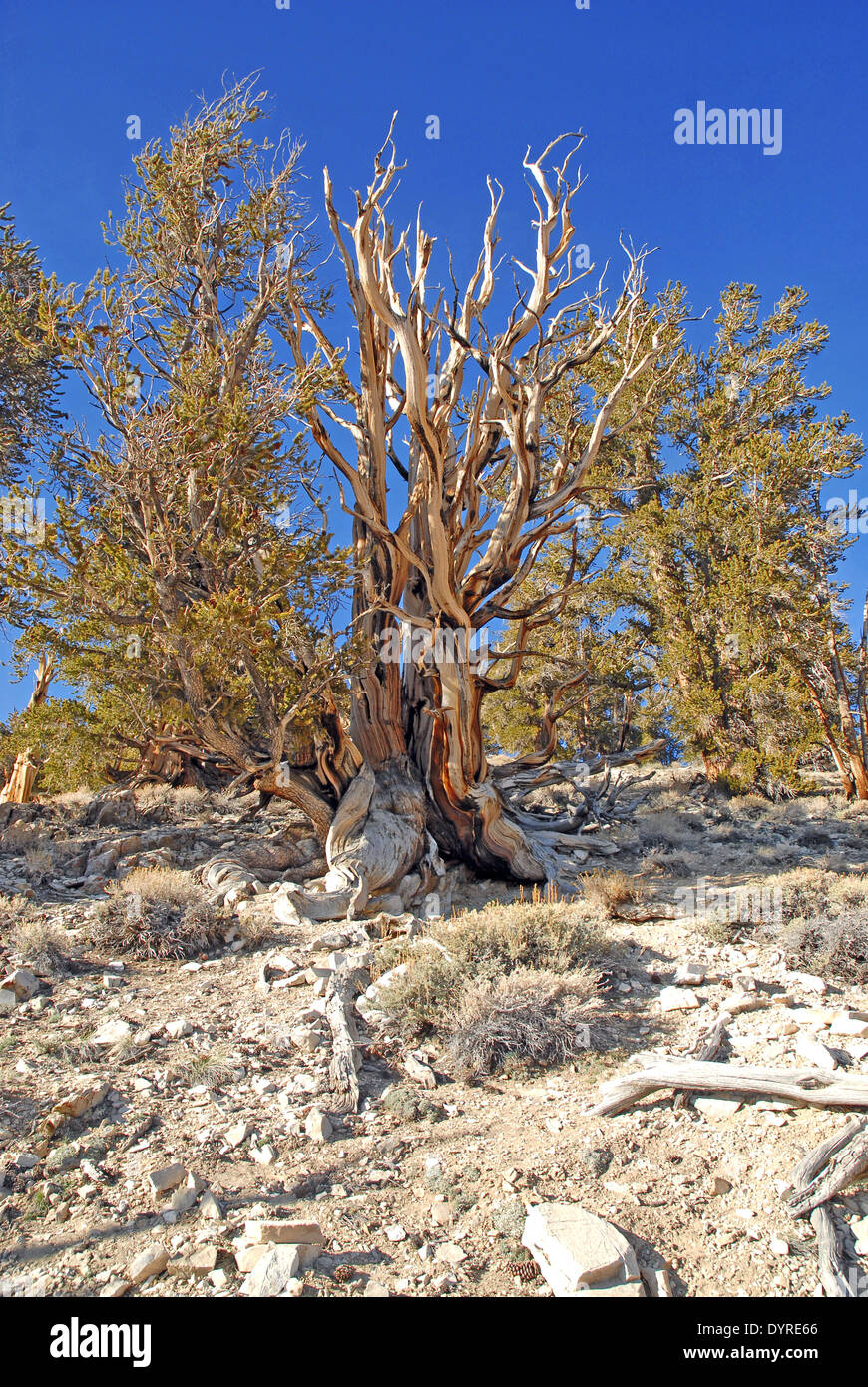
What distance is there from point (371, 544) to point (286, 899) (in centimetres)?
435

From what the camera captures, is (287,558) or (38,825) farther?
(38,825)

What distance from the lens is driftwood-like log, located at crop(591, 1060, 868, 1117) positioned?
3.69m

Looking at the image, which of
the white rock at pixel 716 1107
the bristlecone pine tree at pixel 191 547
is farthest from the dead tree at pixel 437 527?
the white rock at pixel 716 1107

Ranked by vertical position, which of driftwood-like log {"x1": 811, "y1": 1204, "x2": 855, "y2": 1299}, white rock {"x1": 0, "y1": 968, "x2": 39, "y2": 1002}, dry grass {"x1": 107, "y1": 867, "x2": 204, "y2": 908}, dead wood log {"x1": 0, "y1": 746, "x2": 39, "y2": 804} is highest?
dead wood log {"x1": 0, "y1": 746, "x2": 39, "y2": 804}

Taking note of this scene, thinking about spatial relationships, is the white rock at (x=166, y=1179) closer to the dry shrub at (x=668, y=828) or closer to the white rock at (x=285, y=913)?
the white rock at (x=285, y=913)

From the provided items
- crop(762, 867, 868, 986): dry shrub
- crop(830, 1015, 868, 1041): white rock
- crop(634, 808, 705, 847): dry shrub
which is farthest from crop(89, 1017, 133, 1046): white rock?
crop(634, 808, 705, 847): dry shrub

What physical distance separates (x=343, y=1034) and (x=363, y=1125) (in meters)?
0.70

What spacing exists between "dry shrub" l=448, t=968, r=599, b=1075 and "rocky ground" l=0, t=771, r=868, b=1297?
10 centimetres

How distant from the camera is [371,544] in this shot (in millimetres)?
9539

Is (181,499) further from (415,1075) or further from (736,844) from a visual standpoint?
(736,844)

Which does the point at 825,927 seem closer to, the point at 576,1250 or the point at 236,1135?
the point at 576,1250

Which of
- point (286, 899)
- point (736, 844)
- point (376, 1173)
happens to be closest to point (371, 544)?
point (286, 899)

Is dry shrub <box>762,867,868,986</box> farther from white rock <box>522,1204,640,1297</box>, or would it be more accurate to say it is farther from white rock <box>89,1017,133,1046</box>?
white rock <box>89,1017,133,1046</box>

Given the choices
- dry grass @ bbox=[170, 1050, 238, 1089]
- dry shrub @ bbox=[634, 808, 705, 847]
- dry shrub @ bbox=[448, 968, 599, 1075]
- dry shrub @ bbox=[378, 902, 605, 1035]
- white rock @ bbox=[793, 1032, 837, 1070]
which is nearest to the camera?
white rock @ bbox=[793, 1032, 837, 1070]
